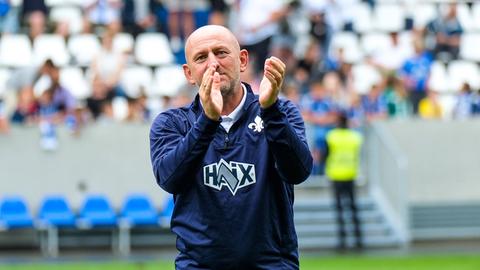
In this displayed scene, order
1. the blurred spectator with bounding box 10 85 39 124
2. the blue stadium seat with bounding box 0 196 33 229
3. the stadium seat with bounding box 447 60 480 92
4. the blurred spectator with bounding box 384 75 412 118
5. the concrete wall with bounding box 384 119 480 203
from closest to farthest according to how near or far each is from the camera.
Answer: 1. the blue stadium seat with bounding box 0 196 33 229
2. the blurred spectator with bounding box 10 85 39 124
3. the blurred spectator with bounding box 384 75 412 118
4. the concrete wall with bounding box 384 119 480 203
5. the stadium seat with bounding box 447 60 480 92

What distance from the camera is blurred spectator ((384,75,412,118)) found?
21875 millimetres

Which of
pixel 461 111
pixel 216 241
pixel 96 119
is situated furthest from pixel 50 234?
pixel 216 241

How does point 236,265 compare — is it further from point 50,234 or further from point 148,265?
point 50,234

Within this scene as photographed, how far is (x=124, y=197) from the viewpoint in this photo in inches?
805

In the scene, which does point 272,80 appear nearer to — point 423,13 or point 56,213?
point 56,213

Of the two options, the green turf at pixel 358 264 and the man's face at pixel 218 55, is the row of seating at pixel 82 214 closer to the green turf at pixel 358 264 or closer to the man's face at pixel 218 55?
the green turf at pixel 358 264

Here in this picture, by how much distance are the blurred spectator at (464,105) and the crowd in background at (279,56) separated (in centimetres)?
2

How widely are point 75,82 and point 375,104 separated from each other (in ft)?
18.5

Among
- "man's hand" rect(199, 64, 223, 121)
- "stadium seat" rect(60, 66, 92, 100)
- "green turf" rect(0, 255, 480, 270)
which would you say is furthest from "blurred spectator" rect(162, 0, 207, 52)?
"man's hand" rect(199, 64, 223, 121)

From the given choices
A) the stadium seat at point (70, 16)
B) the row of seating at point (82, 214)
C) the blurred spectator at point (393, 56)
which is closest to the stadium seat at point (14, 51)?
the stadium seat at point (70, 16)

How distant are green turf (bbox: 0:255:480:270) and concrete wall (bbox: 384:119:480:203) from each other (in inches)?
171

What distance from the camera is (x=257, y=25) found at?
22953 mm

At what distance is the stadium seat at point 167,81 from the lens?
2194 cm

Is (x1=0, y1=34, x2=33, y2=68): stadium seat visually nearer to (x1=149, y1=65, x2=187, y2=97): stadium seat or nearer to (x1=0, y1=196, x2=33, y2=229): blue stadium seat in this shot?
(x1=149, y1=65, x2=187, y2=97): stadium seat
